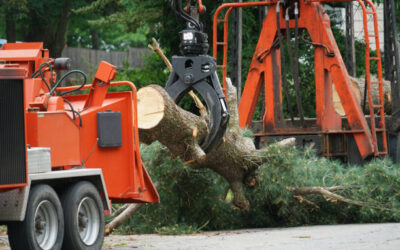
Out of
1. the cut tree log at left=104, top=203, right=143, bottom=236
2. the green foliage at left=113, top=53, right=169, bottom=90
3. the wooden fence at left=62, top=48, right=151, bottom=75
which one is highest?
the wooden fence at left=62, top=48, right=151, bottom=75

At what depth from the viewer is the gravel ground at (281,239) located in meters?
9.02

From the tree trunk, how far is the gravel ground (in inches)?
31.4

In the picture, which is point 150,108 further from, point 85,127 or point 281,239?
point 281,239

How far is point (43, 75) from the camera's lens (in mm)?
8906

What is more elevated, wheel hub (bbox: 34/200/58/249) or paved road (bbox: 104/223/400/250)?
wheel hub (bbox: 34/200/58/249)

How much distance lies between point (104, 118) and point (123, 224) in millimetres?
3211

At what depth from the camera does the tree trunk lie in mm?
9156

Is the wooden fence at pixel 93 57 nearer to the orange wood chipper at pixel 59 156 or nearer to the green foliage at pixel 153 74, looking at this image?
the green foliage at pixel 153 74

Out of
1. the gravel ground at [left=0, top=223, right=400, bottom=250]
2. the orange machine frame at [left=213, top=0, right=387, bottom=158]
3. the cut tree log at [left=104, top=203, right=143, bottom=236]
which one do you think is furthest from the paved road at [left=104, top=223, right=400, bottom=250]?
the orange machine frame at [left=213, top=0, right=387, bottom=158]

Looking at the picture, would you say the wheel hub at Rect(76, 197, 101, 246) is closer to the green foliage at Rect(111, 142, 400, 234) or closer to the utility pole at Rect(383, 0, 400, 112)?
the green foliage at Rect(111, 142, 400, 234)

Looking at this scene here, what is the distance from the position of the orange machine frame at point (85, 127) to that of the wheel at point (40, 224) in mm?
560

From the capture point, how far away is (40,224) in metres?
7.45

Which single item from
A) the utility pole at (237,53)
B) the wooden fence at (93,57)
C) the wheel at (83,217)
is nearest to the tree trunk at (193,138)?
the wheel at (83,217)

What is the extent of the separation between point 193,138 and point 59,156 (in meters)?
2.17
